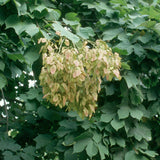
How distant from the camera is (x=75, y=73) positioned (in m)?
1.47

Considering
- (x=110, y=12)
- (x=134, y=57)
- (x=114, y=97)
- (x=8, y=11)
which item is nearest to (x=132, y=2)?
(x=110, y=12)

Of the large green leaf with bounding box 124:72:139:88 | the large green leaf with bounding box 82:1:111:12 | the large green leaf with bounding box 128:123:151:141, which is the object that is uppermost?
the large green leaf with bounding box 82:1:111:12

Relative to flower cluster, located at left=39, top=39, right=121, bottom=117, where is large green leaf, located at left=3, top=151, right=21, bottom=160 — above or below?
below

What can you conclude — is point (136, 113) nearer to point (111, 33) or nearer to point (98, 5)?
point (111, 33)

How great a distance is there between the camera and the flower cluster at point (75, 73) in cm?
150

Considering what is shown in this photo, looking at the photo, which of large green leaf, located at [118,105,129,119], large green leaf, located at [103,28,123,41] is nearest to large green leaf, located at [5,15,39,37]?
large green leaf, located at [103,28,123,41]

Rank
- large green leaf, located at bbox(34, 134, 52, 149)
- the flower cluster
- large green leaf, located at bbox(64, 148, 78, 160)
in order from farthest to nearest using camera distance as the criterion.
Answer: large green leaf, located at bbox(34, 134, 52, 149) → large green leaf, located at bbox(64, 148, 78, 160) → the flower cluster

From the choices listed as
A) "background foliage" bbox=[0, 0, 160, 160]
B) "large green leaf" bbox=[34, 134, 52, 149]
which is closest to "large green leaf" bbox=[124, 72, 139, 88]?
"background foliage" bbox=[0, 0, 160, 160]

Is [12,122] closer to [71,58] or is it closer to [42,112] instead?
[42,112]

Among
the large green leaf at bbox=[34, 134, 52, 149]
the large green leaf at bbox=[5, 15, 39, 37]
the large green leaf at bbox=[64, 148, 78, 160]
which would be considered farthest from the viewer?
the large green leaf at bbox=[34, 134, 52, 149]

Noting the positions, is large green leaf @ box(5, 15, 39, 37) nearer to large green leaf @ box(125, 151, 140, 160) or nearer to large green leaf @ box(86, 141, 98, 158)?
large green leaf @ box(86, 141, 98, 158)

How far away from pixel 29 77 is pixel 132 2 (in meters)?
1.69

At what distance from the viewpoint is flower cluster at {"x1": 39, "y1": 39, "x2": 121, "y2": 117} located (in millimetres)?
1504

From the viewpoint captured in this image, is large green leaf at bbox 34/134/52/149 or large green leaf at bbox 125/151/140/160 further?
large green leaf at bbox 34/134/52/149
